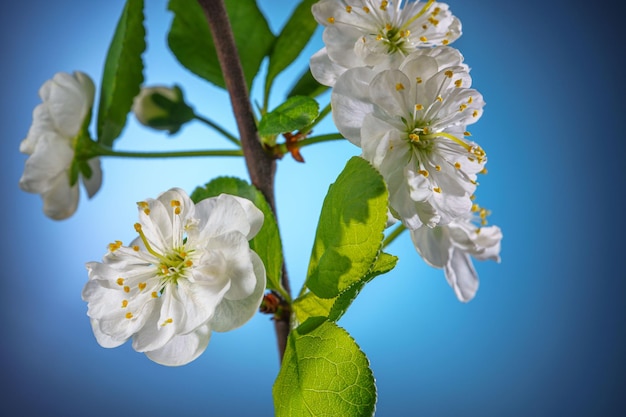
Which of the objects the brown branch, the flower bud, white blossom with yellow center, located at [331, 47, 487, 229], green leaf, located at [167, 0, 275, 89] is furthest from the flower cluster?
the flower bud

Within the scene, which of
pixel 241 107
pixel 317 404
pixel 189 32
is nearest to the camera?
pixel 317 404

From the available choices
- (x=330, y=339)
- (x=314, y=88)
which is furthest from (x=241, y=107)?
(x=330, y=339)

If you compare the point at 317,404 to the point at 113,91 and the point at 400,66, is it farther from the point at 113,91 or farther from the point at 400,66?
the point at 113,91

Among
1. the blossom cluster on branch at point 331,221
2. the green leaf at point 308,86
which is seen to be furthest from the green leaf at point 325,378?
the green leaf at point 308,86

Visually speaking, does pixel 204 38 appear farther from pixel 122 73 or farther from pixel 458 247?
pixel 458 247

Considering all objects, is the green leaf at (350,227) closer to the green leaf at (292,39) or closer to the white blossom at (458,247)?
the white blossom at (458,247)
